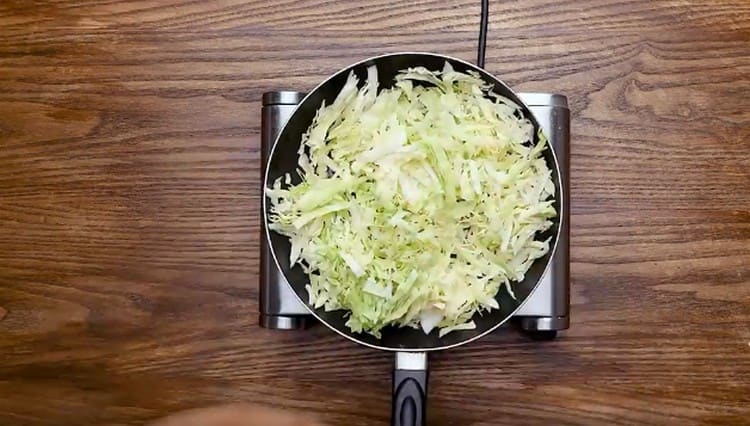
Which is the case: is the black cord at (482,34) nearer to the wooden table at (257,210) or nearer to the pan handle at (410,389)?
the wooden table at (257,210)

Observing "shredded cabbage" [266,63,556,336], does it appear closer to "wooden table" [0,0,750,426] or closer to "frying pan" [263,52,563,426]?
"frying pan" [263,52,563,426]

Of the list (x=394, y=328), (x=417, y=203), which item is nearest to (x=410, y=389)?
(x=394, y=328)

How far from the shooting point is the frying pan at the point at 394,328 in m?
0.77

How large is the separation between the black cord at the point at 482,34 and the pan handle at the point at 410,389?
303 millimetres

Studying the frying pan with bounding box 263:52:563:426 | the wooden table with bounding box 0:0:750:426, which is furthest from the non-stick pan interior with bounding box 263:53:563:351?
the wooden table with bounding box 0:0:750:426

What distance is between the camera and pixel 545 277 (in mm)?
813

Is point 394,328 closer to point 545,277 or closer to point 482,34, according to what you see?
point 545,277

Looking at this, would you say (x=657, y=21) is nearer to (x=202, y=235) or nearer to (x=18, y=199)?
(x=202, y=235)

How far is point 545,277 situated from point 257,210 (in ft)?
1.00

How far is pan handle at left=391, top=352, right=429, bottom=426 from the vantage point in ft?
2.51

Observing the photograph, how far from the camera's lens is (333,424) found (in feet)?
2.88

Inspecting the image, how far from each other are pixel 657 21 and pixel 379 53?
296mm

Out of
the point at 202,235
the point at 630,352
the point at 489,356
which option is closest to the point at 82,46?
the point at 202,235

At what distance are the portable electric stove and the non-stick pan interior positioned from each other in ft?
0.13
